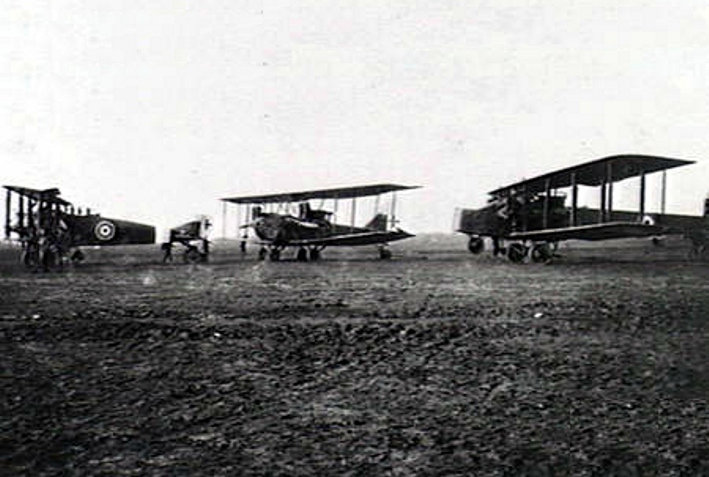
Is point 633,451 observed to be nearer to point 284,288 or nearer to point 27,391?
point 27,391

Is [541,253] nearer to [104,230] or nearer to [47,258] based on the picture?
[47,258]

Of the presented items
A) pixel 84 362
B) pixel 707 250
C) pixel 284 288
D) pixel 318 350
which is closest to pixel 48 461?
pixel 84 362

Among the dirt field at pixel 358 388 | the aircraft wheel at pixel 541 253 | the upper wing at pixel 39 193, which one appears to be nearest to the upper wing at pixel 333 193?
the aircraft wheel at pixel 541 253

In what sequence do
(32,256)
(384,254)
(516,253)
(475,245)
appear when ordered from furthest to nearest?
(475,245)
(384,254)
(516,253)
(32,256)

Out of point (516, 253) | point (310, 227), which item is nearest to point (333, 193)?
point (310, 227)

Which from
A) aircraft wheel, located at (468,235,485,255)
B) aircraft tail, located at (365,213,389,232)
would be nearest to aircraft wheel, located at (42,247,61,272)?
aircraft tail, located at (365,213,389,232)

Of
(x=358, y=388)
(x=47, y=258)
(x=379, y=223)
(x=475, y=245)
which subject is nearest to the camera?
(x=358, y=388)
